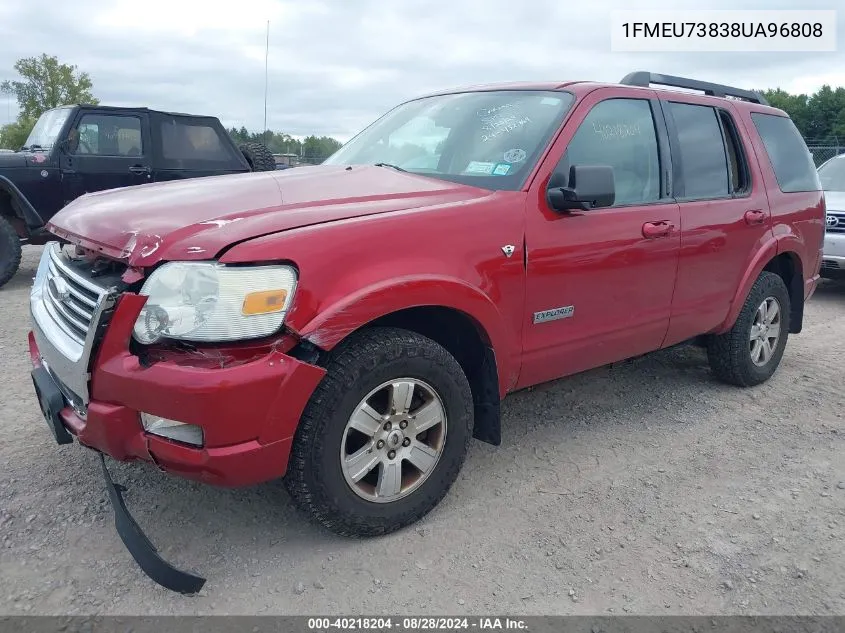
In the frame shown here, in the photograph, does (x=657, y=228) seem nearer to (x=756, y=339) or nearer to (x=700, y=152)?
(x=700, y=152)

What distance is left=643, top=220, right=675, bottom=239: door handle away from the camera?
3.50 meters

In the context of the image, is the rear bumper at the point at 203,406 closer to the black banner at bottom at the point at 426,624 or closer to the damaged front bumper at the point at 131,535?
the damaged front bumper at the point at 131,535

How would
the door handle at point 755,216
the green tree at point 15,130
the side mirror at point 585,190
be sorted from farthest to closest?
the green tree at point 15,130
the door handle at point 755,216
the side mirror at point 585,190

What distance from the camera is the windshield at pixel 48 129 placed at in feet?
26.1

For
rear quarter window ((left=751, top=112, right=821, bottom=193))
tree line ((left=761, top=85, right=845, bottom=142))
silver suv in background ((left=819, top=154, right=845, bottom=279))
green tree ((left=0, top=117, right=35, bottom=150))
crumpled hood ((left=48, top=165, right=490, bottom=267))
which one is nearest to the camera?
crumpled hood ((left=48, top=165, right=490, bottom=267))

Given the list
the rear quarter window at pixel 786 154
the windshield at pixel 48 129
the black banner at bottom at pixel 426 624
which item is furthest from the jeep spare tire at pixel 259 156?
the black banner at bottom at pixel 426 624

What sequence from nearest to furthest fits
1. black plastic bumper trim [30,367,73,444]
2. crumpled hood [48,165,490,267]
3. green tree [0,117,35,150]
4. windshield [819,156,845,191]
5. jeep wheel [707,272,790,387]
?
crumpled hood [48,165,490,267] < black plastic bumper trim [30,367,73,444] < jeep wheel [707,272,790,387] < windshield [819,156,845,191] < green tree [0,117,35,150]

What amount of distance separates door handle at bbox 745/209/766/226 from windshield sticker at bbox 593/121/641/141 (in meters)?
1.00

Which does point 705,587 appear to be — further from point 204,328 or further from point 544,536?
point 204,328

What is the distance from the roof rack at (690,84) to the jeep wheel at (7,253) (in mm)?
6689

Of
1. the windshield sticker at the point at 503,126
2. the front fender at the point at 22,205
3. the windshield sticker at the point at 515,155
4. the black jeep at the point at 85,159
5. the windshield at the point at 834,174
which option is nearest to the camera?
the windshield sticker at the point at 515,155

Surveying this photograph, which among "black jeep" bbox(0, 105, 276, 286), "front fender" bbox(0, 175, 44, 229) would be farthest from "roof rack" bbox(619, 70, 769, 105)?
"front fender" bbox(0, 175, 44, 229)

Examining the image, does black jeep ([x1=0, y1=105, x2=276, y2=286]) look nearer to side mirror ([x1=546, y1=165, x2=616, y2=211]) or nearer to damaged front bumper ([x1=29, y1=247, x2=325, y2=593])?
damaged front bumper ([x1=29, y1=247, x2=325, y2=593])

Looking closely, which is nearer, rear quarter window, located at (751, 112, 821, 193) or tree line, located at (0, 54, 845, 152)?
rear quarter window, located at (751, 112, 821, 193)
